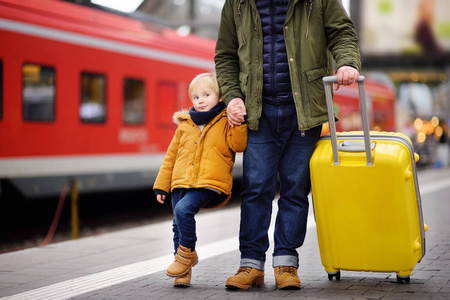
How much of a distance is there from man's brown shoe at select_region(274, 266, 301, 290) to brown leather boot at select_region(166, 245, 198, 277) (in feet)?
Result: 1.65

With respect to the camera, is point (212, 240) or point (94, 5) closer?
point (212, 240)

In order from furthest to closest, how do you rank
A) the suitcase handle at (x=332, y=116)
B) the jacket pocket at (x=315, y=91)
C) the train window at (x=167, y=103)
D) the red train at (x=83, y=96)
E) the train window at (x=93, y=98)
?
the train window at (x=167, y=103) → the train window at (x=93, y=98) → the red train at (x=83, y=96) → the jacket pocket at (x=315, y=91) → the suitcase handle at (x=332, y=116)

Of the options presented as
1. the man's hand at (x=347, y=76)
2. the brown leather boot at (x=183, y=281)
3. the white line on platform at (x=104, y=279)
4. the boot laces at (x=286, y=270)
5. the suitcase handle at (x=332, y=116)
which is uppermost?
the man's hand at (x=347, y=76)

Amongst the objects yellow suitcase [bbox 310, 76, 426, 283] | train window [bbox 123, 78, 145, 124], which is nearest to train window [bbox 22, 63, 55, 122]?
train window [bbox 123, 78, 145, 124]

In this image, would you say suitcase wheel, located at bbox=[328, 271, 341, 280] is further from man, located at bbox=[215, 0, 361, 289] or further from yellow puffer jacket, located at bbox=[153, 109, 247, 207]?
yellow puffer jacket, located at bbox=[153, 109, 247, 207]

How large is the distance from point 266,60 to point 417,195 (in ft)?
3.71

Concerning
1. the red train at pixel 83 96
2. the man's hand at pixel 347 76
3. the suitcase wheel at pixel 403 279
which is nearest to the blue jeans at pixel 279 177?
the man's hand at pixel 347 76

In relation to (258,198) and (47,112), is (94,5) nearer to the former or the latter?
(47,112)

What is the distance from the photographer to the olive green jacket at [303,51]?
4066mm

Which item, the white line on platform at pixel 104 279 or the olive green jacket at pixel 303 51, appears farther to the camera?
the white line on platform at pixel 104 279

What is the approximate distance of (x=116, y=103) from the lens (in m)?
10.5

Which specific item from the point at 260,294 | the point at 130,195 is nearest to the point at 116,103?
the point at 130,195

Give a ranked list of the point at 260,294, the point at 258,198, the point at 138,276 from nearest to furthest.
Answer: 1. the point at 260,294
2. the point at 258,198
3. the point at 138,276

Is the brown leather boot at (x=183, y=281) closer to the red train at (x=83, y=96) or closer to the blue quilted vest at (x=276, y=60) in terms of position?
the blue quilted vest at (x=276, y=60)
